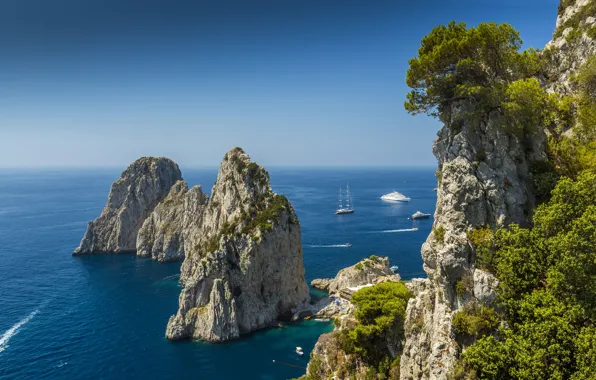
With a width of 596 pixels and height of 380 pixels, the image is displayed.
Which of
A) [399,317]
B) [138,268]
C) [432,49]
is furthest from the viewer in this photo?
[138,268]

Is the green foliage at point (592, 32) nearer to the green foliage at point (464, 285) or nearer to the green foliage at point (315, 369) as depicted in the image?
the green foliage at point (464, 285)

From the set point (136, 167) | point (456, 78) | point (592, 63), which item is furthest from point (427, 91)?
point (136, 167)

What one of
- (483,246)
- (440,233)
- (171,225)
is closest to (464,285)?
(483,246)

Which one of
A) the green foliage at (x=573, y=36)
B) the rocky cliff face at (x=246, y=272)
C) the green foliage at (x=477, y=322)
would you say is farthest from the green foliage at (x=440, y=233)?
the rocky cliff face at (x=246, y=272)

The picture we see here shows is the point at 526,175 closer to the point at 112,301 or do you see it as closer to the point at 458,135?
the point at 458,135

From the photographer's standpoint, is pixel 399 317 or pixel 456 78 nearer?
pixel 456 78

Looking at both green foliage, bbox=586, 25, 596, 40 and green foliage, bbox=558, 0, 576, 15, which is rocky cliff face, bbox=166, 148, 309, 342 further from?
green foliage, bbox=586, 25, 596, 40

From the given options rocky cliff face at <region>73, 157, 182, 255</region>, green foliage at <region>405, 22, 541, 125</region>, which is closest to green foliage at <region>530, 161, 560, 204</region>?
green foliage at <region>405, 22, 541, 125</region>
